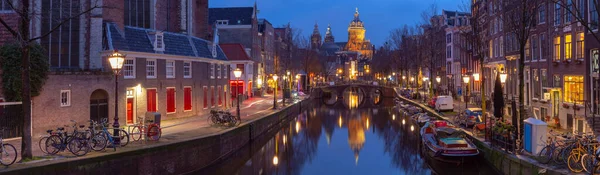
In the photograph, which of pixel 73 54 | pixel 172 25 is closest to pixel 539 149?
pixel 73 54

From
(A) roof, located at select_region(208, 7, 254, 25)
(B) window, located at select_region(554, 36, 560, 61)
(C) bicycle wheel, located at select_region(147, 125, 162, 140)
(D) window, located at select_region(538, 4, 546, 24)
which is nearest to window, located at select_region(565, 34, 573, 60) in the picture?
(B) window, located at select_region(554, 36, 560, 61)

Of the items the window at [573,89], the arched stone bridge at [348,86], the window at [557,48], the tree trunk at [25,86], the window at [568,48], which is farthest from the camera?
the arched stone bridge at [348,86]

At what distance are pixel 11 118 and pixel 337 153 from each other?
20.2 metres

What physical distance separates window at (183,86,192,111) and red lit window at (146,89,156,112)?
3840 mm

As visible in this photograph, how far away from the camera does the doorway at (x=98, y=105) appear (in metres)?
29.9

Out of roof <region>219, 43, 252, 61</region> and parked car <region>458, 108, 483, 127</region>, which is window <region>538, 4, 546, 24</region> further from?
roof <region>219, 43, 252, 61</region>

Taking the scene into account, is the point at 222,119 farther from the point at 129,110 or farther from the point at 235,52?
the point at 235,52

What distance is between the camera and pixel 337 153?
34.8 m

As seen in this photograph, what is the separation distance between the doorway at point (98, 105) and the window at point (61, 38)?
363 centimetres

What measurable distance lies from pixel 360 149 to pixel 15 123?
22553 millimetres

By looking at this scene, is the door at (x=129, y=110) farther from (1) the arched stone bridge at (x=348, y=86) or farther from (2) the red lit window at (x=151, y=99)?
(1) the arched stone bridge at (x=348, y=86)

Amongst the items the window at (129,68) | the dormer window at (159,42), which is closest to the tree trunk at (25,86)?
the window at (129,68)

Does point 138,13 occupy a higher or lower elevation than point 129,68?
higher

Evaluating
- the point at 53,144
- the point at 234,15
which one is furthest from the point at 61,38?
the point at 234,15
